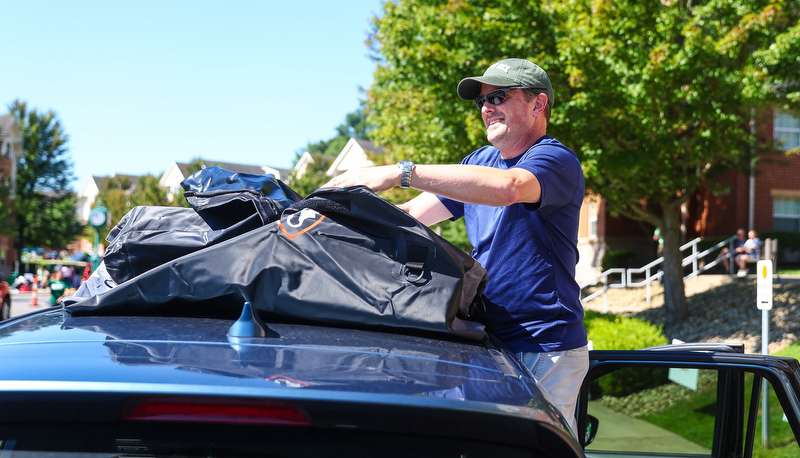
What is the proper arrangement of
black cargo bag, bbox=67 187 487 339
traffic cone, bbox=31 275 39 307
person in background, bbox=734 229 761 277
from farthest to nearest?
traffic cone, bbox=31 275 39 307
person in background, bbox=734 229 761 277
black cargo bag, bbox=67 187 487 339

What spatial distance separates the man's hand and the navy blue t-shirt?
1.50ft

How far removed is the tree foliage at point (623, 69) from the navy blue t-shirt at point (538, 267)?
9.80 m

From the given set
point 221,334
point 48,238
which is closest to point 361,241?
point 221,334

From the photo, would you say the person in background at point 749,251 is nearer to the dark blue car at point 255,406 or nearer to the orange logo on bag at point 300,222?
the orange logo on bag at point 300,222

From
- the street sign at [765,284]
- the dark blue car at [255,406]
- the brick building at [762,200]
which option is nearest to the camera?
the dark blue car at [255,406]

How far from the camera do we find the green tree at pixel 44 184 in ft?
167

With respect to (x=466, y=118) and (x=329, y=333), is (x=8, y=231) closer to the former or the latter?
(x=466, y=118)

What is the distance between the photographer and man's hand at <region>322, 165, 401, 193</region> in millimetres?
1985

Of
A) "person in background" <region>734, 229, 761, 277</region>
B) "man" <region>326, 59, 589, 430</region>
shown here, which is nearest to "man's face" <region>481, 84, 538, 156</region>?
"man" <region>326, 59, 589, 430</region>

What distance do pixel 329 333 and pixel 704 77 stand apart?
39.8 feet

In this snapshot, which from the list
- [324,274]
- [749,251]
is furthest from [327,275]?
[749,251]

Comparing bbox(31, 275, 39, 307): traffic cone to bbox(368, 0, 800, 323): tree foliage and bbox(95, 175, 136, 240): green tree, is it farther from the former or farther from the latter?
bbox(368, 0, 800, 323): tree foliage

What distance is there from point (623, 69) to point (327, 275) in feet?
35.2

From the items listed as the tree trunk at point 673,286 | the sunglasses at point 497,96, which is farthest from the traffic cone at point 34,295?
the sunglasses at point 497,96
